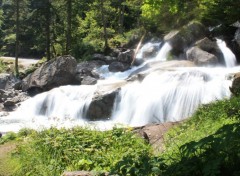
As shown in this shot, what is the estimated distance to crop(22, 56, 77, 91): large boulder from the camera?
22923mm

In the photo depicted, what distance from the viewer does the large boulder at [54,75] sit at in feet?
75.2

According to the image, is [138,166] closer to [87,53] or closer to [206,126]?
[206,126]

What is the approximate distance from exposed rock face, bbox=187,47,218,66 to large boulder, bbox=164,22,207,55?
219 cm

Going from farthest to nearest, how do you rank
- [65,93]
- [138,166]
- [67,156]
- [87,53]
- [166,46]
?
[87,53] → [166,46] → [65,93] → [67,156] → [138,166]

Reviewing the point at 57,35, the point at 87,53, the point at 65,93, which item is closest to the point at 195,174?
the point at 65,93

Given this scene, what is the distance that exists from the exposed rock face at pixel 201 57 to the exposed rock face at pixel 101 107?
5805mm

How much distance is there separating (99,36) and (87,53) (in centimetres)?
468

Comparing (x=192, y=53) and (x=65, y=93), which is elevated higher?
(x=192, y=53)

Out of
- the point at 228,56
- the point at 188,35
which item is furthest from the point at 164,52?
the point at 228,56

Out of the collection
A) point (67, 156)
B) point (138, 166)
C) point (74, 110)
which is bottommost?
point (74, 110)

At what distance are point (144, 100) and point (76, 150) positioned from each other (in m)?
9.31

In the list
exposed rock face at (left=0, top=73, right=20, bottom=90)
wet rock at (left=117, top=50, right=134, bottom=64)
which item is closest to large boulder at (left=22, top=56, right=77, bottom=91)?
exposed rock face at (left=0, top=73, right=20, bottom=90)

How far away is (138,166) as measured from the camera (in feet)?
15.5

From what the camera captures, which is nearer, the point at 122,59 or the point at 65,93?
the point at 65,93
